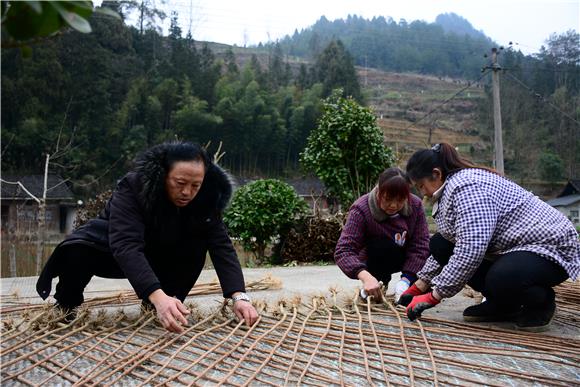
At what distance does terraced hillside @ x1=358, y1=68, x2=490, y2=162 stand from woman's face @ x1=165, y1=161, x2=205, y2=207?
25259 millimetres

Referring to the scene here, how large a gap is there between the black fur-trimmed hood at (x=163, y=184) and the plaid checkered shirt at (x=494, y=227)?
0.72 metres

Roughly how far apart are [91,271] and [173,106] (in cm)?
2448

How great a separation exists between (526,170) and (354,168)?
22430 mm

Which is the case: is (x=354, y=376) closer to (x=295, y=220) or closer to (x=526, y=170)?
(x=295, y=220)

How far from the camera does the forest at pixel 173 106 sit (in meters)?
21.1

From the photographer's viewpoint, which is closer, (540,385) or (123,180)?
(540,385)

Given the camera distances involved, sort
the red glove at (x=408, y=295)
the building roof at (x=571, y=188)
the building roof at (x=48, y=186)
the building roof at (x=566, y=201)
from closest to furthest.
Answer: the red glove at (x=408, y=295), the building roof at (x=48, y=186), the building roof at (x=566, y=201), the building roof at (x=571, y=188)

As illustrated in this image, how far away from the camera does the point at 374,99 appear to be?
44781mm

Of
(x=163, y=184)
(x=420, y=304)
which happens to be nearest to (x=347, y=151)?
(x=420, y=304)

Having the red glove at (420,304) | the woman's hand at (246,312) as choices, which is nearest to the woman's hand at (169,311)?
the woman's hand at (246,312)

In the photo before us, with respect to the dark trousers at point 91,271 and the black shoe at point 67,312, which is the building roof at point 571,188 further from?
the black shoe at point 67,312

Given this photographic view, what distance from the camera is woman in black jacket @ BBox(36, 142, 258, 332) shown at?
172cm

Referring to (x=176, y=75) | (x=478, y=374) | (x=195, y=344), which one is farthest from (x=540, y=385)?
(x=176, y=75)

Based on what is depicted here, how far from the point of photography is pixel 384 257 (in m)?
2.40
